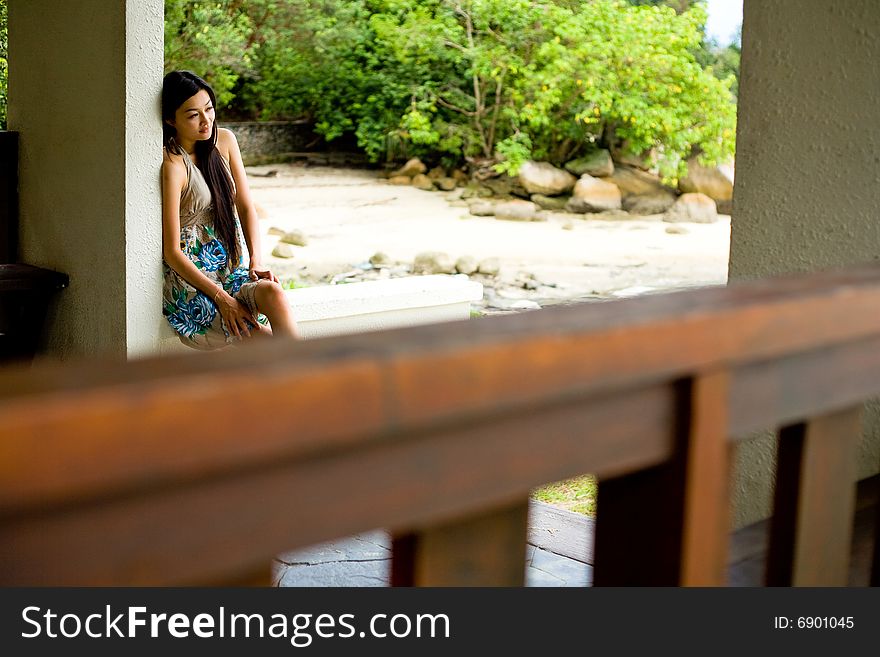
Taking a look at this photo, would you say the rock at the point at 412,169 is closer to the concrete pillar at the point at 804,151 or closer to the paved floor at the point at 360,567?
the paved floor at the point at 360,567

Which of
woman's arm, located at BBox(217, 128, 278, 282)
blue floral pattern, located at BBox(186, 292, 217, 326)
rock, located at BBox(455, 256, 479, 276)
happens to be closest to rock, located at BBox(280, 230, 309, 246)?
rock, located at BBox(455, 256, 479, 276)

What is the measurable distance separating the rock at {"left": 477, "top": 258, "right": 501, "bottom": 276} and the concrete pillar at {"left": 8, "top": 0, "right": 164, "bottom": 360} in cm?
748

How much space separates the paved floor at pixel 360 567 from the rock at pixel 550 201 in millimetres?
13173

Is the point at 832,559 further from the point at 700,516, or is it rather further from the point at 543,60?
the point at 543,60

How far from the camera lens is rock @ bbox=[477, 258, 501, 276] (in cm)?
1196

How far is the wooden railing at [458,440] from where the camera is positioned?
2.18 feet

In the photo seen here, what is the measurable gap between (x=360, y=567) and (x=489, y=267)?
9.03 meters

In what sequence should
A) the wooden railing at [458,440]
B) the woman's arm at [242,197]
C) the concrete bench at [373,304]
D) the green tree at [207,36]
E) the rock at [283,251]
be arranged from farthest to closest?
the green tree at [207,36]
the rock at [283,251]
the concrete bench at [373,304]
the woman's arm at [242,197]
the wooden railing at [458,440]

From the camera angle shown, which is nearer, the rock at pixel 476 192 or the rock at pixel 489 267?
the rock at pixel 489 267

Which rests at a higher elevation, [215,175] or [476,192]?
[215,175]

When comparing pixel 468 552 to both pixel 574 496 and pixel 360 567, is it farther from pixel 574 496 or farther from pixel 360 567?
pixel 574 496

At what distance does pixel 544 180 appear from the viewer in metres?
16.4

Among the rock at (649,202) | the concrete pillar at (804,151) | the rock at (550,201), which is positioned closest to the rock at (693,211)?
the rock at (649,202)

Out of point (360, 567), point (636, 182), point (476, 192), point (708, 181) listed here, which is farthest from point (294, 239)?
point (360, 567)
